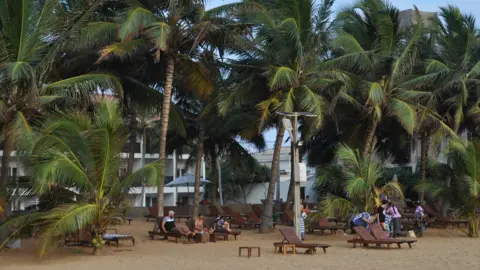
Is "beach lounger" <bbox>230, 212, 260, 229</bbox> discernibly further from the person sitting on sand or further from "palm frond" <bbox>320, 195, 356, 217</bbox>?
the person sitting on sand

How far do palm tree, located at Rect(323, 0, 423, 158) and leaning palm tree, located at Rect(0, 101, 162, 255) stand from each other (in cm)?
1010

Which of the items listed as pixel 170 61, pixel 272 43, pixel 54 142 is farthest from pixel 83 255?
pixel 272 43

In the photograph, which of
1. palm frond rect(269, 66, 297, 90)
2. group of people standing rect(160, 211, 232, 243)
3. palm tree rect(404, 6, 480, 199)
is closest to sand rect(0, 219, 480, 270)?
group of people standing rect(160, 211, 232, 243)

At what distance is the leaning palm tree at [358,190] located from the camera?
67.9 ft

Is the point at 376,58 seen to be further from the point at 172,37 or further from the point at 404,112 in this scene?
the point at 172,37

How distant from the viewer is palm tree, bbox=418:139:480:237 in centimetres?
2173

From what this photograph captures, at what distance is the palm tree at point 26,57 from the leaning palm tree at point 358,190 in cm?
868

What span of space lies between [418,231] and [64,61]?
13.4 m

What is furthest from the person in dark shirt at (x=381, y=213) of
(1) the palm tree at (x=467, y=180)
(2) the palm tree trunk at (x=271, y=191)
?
(2) the palm tree trunk at (x=271, y=191)

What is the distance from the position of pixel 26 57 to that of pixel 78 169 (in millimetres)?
3302

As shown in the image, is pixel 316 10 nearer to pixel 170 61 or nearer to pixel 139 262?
pixel 170 61

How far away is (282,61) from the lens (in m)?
22.3

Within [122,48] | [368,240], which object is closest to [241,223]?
[368,240]

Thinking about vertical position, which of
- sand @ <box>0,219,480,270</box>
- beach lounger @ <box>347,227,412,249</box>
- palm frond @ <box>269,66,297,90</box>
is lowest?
sand @ <box>0,219,480,270</box>
